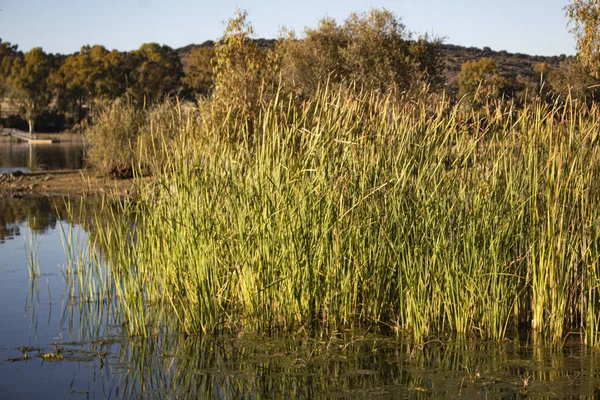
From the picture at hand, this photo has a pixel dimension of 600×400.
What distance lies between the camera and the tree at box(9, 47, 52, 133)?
5481 cm

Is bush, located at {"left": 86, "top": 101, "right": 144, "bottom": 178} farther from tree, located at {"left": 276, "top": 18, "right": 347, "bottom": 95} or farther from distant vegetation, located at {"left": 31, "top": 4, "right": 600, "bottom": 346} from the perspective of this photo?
distant vegetation, located at {"left": 31, "top": 4, "right": 600, "bottom": 346}

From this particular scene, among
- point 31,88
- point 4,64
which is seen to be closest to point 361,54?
point 31,88

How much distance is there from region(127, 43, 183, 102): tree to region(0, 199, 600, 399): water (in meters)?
53.5

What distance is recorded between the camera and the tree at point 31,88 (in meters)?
54.8

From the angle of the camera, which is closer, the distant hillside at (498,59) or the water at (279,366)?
the water at (279,366)

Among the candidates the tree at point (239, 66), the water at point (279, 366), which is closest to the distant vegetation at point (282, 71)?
the tree at point (239, 66)

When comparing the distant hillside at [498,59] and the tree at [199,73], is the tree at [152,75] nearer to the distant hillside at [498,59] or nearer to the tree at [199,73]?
the tree at [199,73]

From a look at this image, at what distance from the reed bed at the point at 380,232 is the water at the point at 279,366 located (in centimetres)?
19

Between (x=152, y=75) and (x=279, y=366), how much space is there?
59.6 m

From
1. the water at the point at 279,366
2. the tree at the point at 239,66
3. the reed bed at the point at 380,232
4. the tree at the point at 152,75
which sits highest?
the tree at the point at 152,75

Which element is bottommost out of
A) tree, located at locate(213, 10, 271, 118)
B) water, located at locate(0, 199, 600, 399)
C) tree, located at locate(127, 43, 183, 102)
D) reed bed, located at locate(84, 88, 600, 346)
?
water, located at locate(0, 199, 600, 399)

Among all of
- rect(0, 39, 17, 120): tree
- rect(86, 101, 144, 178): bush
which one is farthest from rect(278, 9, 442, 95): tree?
rect(0, 39, 17, 120): tree

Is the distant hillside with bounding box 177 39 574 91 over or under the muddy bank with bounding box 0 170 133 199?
over

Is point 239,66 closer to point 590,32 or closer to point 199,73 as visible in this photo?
point 590,32
